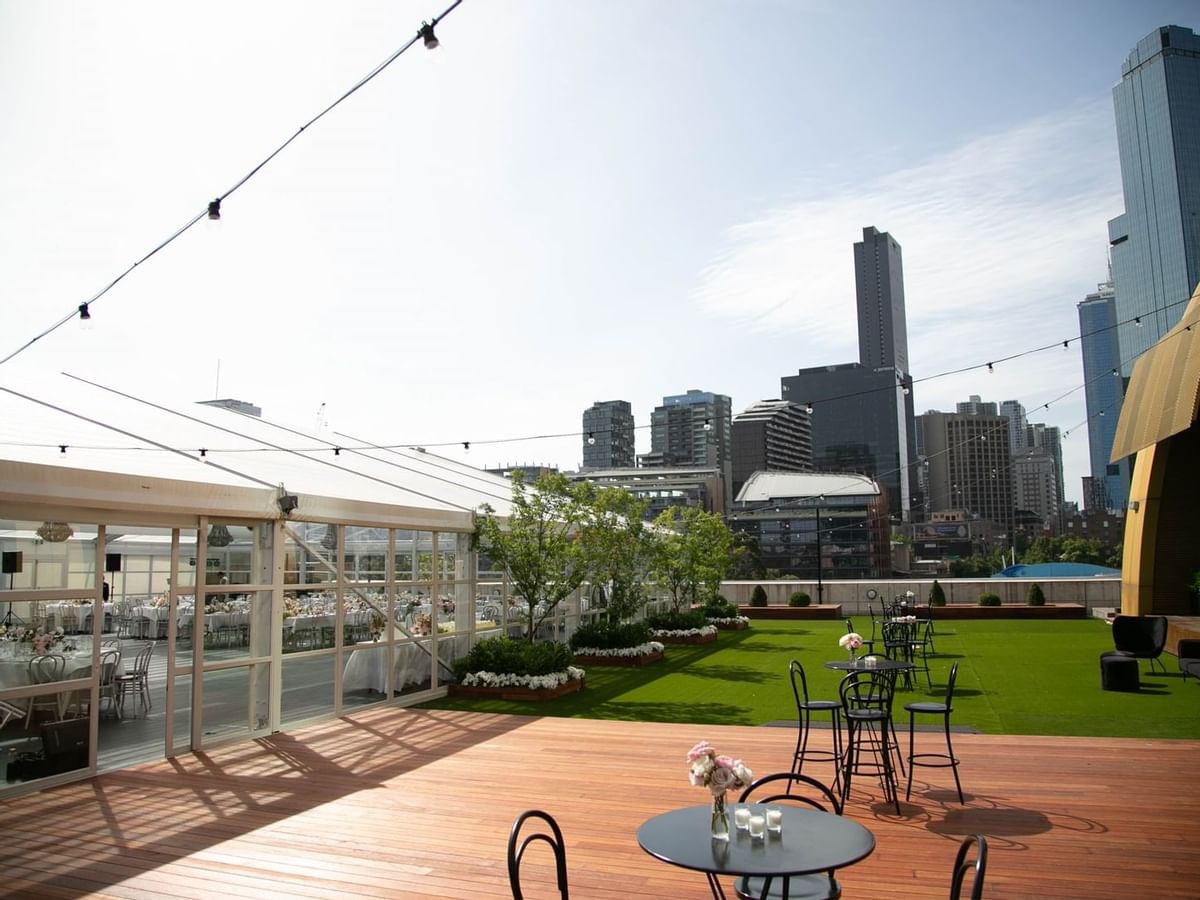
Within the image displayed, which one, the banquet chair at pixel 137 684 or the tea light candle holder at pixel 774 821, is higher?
the tea light candle holder at pixel 774 821

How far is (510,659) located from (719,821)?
8.29 meters

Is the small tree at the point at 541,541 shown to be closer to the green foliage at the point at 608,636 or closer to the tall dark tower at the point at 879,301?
the green foliage at the point at 608,636

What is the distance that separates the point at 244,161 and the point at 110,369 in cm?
713

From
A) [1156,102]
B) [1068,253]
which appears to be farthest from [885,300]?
[1068,253]

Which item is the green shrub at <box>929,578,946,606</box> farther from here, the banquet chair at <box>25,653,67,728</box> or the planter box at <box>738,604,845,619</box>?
the banquet chair at <box>25,653,67,728</box>

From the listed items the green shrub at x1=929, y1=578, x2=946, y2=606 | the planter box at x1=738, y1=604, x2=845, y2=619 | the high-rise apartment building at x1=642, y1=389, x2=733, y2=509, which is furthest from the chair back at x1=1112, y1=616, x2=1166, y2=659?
the high-rise apartment building at x1=642, y1=389, x2=733, y2=509

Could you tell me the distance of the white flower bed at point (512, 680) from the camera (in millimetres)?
10805

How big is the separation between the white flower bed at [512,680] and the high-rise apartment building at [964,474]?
42660 millimetres

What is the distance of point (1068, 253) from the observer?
10625 mm

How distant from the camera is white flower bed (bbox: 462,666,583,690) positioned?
10805mm

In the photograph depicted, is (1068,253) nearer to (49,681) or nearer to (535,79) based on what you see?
(535,79)

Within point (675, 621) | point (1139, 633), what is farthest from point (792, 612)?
point (1139, 633)

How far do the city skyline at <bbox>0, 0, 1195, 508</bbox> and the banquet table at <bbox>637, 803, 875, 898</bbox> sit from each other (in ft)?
13.2

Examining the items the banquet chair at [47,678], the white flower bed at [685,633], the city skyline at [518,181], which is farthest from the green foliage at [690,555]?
the banquet chair at [47,678]
